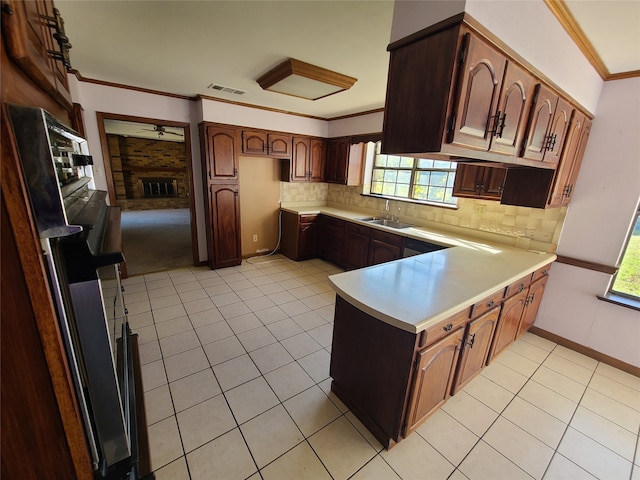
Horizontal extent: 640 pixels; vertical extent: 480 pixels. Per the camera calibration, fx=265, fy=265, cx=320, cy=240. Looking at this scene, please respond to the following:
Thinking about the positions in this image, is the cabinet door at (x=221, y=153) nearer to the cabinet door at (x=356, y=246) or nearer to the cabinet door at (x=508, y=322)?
the cabinet door at (x=356, y=246)

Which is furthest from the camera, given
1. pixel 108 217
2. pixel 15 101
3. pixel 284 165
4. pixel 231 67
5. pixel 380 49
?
pixel 284 165

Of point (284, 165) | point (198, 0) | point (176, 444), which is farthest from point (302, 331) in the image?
point (284, 165)

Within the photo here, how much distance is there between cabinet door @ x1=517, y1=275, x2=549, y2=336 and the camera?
238 cm

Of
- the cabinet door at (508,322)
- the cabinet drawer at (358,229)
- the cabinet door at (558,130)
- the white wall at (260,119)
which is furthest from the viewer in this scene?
the cabinet drawer at (358,229)

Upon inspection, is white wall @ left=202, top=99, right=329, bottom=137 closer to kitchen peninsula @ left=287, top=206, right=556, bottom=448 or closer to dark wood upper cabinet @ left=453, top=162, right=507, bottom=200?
dark wood upper cabinet @ left=453, top=162, right=507, bottom=200

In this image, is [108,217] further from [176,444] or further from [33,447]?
[176,444]

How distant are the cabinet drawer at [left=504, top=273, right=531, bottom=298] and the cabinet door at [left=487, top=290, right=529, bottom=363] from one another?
4 centimetres

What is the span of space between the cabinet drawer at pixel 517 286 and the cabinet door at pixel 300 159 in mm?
3350

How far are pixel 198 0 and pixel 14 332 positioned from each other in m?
1.81

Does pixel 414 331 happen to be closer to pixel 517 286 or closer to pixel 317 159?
pixel 517 286

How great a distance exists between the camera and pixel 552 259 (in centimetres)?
247

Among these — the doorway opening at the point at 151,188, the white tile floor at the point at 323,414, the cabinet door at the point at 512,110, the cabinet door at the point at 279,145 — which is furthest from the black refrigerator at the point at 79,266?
the doorway opening at the point at 151,188

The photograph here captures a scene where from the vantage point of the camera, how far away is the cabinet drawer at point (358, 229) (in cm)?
366

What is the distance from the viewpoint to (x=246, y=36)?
6.16 ft
